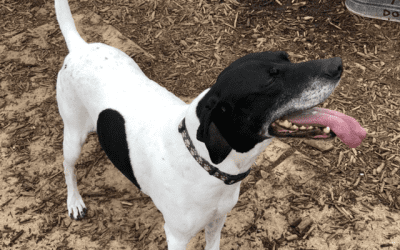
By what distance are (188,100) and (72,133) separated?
1.89m

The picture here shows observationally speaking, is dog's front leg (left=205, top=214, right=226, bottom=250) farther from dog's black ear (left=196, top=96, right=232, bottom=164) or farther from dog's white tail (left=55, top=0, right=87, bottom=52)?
dog's white tail (left=55, top=0, right=87, bottom=52)

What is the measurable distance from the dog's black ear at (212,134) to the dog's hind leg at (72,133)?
1437 millimetres

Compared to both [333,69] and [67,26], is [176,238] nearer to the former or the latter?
[333,69]

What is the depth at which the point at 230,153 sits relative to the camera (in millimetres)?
2070

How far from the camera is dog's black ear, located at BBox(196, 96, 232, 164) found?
1.93 metres

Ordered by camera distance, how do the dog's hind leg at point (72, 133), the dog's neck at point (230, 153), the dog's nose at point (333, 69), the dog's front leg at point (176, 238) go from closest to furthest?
the dog's nose at point (333, 69) < the dog's neck at point (230, 153) < the dog's front leg at point (176, 238) < the dog's hind leg at point (72, 133)

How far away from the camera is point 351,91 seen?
4.66 metres

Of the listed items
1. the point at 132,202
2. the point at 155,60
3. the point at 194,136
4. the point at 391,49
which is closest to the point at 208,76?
the point at 155,60

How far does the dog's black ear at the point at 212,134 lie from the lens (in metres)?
1.93

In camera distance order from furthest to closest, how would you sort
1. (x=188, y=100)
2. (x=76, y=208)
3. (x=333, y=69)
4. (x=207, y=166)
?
(x=188, y=100), (x=76, y=208), (x=207, y=166), (x=333, y=69)

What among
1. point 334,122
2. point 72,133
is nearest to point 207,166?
point 334,122

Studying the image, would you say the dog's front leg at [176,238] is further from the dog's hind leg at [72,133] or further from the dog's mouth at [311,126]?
the dog's hind leg at [72,133]

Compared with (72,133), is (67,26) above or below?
above

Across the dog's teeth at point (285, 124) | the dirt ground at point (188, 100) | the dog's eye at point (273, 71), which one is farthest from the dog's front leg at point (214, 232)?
the dog's eye at point (273, 71)
